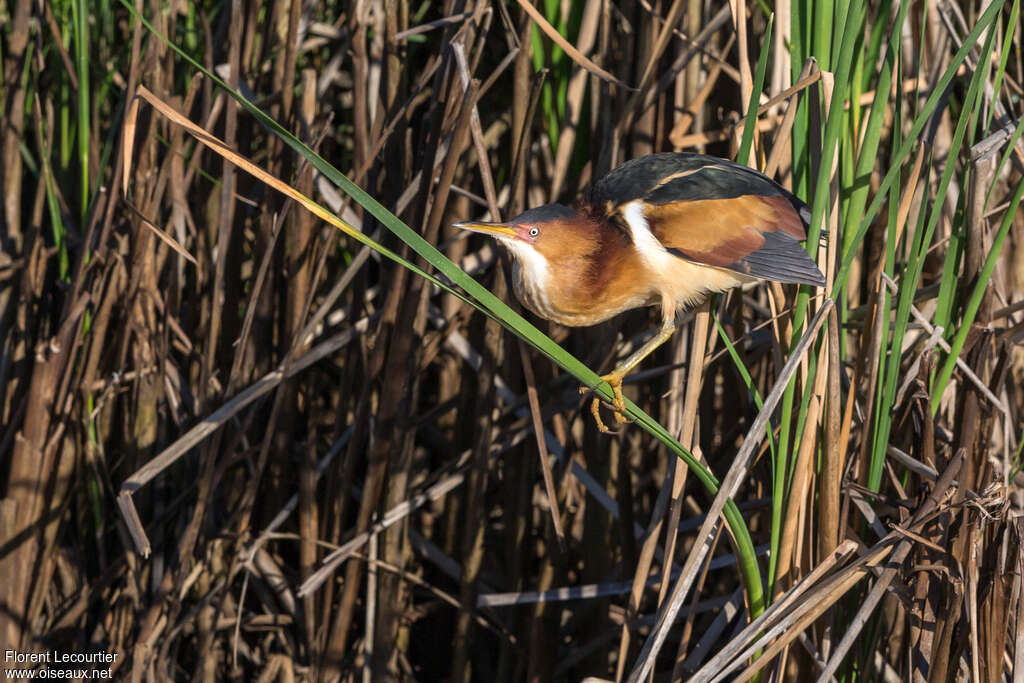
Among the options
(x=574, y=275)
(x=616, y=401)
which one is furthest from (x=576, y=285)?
(x=616, y=401)

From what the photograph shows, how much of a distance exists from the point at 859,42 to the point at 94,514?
1.52 metres

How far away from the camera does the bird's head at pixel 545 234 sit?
1.32m

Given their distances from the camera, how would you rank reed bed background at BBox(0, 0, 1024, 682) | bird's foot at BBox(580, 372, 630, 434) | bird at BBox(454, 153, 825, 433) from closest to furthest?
bird's foot at BBox(580, 372, 630, 434)
reed bed background at BBox(0, 0, 1024, 682)
bird at BBox(454, 153, 825, 433)

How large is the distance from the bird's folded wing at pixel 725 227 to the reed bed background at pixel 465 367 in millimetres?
76

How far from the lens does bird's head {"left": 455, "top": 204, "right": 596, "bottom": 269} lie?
132 centimetres

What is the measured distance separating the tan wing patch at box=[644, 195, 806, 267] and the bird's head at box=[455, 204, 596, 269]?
105 mm

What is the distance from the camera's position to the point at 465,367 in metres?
1.81

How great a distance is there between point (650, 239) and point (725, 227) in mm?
108

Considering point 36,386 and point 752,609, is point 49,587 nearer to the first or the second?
point 36,386

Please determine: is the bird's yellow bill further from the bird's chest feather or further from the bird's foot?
the bird's foot

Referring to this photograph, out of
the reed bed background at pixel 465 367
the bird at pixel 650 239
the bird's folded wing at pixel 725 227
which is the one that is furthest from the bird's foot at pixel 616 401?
the bird's folded wing at pixel 725 227

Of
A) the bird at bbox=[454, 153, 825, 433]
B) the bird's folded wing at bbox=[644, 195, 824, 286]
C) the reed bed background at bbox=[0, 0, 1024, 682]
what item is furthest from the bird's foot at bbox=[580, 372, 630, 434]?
the bird's folded wing at bbox=[644, 195, 824, 286]

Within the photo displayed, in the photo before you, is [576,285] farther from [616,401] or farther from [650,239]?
[616,401]

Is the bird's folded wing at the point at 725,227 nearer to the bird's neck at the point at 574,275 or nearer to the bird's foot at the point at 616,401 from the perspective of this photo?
the bird's neck at the point at 574,275
